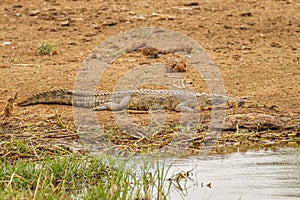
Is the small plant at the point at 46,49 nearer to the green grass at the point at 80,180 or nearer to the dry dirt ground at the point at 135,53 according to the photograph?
the dry dirt ground at the point at 135,53

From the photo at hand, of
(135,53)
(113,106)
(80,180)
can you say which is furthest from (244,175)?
(135,53)

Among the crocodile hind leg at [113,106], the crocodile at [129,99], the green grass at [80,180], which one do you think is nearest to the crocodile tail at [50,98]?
the crocodile at [129,99]

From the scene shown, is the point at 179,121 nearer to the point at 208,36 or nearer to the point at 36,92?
the point at 36,92

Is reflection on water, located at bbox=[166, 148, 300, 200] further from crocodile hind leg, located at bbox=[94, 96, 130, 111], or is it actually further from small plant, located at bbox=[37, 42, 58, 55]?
small plant, located at bbox=[37, 42, 58, 55]

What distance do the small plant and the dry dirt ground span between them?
66 millimetres

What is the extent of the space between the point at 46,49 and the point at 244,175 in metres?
4.87

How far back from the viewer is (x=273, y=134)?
21.3ft

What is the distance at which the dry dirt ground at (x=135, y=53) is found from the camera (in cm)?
712

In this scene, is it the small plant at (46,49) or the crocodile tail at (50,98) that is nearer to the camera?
the crocodile tail at (50,98)

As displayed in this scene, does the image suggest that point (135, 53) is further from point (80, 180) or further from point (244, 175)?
point (80, 180)

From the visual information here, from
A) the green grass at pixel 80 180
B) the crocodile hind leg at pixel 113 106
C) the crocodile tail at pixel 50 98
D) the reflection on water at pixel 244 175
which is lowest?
the crocodile hind leg at pixel 113 106

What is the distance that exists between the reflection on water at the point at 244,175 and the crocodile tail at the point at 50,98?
2.11 meters

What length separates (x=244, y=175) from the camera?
17.4 ft

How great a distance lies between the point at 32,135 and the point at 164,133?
1.14m
